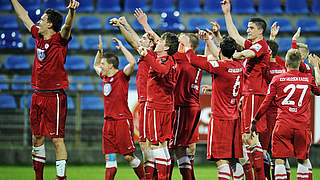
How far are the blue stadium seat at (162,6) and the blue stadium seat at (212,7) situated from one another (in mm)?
1090

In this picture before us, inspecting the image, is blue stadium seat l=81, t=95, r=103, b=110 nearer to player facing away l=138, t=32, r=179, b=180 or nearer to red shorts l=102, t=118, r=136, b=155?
red shorts l=102, t=118, r=136, b=155

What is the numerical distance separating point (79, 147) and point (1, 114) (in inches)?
75.4

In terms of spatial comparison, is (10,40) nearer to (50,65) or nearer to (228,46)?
(50,65)

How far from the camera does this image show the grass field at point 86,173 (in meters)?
8.60

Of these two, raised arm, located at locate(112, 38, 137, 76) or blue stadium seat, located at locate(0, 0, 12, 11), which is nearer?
raised arm, located at locate(112, 38, 137, 76)

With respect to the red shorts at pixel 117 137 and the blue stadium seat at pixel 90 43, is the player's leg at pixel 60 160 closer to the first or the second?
the red shorts at pixel 117 137

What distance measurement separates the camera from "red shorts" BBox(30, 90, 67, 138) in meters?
6.15

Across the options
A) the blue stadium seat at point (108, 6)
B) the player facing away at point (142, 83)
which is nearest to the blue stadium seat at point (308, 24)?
the blue stadium seat at point (108, 6)

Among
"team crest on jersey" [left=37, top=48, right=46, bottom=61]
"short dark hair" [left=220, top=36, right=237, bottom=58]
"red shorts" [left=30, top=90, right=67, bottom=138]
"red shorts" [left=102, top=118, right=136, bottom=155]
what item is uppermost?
"short dark hair" [left=220, top=36, right=237, bottom=58]

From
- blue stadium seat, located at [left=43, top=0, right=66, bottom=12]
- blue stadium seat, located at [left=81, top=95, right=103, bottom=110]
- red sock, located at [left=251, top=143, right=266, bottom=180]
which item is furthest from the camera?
blue stadium seat, located at [left=43, top=0, right=66, bottom=12]

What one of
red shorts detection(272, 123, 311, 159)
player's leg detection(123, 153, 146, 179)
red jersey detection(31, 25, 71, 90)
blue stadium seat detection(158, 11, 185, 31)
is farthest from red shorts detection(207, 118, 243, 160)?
blue stadium seat detection(158, 11, 185, 31)

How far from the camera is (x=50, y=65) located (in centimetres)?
625

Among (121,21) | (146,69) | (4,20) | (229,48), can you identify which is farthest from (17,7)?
(4,20)

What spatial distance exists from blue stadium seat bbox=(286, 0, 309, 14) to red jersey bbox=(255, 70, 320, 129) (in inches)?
409
